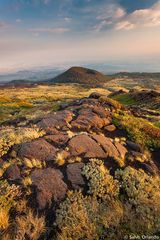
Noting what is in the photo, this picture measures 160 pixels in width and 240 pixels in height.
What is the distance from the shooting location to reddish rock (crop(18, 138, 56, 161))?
10.4 meters

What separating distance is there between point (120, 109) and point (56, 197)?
39.1 feet

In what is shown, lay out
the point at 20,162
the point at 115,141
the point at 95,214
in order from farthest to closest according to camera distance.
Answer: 1. the point at 115,141
2. the point at 20,162
3. the point at 95,214

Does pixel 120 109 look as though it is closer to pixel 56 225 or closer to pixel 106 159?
pixel 106 159

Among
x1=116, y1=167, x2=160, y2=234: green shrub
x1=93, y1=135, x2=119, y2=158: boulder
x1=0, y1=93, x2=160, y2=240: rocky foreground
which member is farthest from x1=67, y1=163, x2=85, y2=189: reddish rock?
x1=93, y1=135, x2=119, y2=158: boulder

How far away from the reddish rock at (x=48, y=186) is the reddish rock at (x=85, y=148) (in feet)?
5.64

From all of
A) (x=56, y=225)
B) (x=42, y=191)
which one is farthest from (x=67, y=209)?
(x=42, y=191)

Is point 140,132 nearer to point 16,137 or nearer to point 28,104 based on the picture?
point 16,137

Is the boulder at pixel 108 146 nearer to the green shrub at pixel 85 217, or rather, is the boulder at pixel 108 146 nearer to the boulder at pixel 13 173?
the green shrub at pixel 85 217

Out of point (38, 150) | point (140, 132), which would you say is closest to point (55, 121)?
point (38, 150)

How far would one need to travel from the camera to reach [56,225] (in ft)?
25.1

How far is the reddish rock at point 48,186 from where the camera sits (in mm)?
8430

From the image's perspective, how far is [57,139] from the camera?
39.4 feet

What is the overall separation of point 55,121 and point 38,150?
12.7 feet

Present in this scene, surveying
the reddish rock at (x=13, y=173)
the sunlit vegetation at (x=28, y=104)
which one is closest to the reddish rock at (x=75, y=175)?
the reddish rock at (x=13, y=173)
